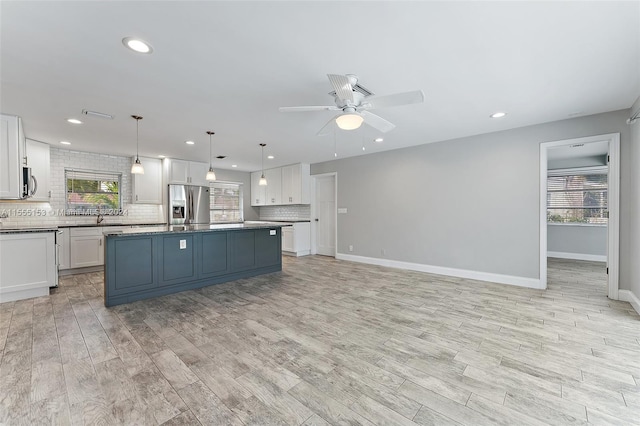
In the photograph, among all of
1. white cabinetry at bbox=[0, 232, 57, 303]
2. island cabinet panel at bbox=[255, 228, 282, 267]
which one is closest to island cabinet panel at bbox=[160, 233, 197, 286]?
island cabinet panel at bbox=[255, 228, 282, 267]

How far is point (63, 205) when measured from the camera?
18.0ft

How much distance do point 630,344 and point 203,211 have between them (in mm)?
7561

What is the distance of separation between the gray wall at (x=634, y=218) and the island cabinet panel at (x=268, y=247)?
17.1 ft

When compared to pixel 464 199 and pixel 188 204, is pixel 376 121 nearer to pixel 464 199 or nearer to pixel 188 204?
pixel 464 199

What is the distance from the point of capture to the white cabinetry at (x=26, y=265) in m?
3.58

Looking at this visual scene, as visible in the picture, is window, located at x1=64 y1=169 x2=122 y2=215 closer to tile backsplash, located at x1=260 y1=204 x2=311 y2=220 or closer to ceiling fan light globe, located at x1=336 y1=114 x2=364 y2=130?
tile backsplash, located at x1=260 y1=204 x2=311 y2=220

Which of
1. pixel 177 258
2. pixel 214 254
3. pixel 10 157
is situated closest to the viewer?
pixel 10 157

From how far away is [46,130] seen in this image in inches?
164

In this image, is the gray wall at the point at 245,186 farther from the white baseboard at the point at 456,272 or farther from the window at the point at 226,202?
the white baseboard at the point at 456,272

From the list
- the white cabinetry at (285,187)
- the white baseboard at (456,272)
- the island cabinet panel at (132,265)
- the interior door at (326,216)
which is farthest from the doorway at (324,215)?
the island cabinet panel at (132,265)

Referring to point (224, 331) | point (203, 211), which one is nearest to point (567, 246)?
point (224, 331)

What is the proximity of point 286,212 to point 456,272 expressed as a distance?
16.7ft

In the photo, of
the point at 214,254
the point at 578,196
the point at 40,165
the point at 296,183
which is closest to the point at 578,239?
the point at 578,196

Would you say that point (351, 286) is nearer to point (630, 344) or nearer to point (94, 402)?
point (630, 344)
